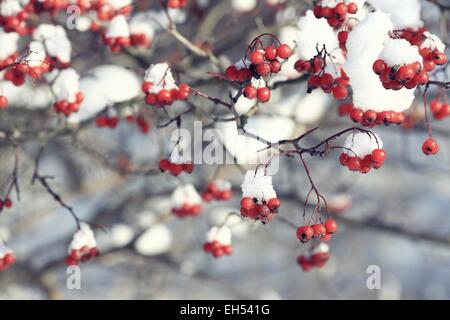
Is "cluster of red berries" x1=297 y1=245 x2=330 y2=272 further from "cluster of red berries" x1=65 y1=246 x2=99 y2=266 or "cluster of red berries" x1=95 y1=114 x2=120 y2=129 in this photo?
"cluster of red berries" x1=95 y1=114 x2=120 y2=129

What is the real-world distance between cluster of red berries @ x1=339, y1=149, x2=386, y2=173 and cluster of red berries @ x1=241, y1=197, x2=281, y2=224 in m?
0.39

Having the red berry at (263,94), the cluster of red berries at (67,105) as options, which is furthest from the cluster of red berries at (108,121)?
the red berry at (263,94)

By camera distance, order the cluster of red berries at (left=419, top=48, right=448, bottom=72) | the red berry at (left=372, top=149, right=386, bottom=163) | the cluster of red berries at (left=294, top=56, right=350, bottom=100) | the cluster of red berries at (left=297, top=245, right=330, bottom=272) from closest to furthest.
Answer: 1. the red berry at (left=372, top=149, right=386, bottom=163)
2. the cluster of red berries at (left=419, top=48, right=448, bottom=72)
3. the cluster of red berries at (left=294, top=56, right=350, bottom=100)
4. the cluster of red berries at (left=297, top=245, right=330, bottom=272)

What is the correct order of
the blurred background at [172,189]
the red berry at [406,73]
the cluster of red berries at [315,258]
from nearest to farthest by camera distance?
the red berry at [406,73] → the cluster of red berries at [315,258] → the blurred background at [172,189]

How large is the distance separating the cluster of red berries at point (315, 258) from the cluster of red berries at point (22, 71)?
2088 mm

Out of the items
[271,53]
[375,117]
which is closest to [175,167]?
[271,53]

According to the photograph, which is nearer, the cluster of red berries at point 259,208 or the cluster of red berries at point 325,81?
the cluster of red berries at point 259,208

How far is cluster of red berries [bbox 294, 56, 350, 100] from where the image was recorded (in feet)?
9.39

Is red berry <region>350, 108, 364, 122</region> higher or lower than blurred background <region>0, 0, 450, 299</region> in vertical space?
lower

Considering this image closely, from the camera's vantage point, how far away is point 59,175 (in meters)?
7.13

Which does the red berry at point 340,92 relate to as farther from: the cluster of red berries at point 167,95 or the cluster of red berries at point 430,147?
the cluster of red berries at point 167,95

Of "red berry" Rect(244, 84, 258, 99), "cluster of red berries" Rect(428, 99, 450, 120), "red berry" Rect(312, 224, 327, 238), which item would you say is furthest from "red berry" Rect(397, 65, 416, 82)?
"cluster of red berries" Rect(428, 99, 450, 120)

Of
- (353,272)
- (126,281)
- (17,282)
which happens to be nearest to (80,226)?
(17,282)

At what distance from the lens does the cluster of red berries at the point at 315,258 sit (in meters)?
3.83
